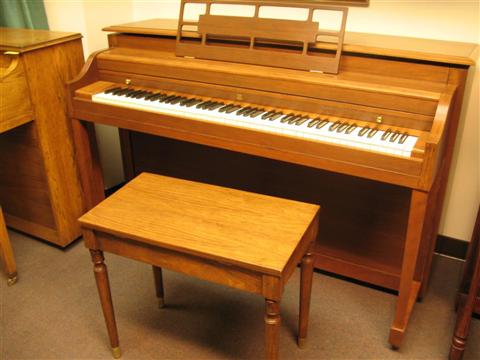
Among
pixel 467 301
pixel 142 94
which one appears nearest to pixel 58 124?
pixel 142 94

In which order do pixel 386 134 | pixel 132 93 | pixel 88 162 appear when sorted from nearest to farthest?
pixel 386 134
pixel 132 93
pixel 88 162

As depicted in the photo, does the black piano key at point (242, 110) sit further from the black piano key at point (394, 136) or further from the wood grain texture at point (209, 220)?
the black piano key at point (394, 136)

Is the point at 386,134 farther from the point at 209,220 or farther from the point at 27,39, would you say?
the point at 27,39

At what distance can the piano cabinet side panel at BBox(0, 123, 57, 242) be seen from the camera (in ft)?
7.28

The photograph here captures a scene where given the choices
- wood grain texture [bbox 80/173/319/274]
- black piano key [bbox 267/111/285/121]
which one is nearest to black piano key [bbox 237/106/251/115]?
black piano key [bbox 267/111/285/121]

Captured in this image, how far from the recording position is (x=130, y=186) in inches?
68.2

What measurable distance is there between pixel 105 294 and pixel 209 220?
46 centimetres

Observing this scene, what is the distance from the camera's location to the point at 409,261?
1.64 m

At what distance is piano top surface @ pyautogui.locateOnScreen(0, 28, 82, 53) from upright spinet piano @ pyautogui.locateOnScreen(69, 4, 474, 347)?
6.6 inches

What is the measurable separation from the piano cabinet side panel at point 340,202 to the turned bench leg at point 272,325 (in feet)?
2.70

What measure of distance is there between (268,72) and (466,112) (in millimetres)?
884

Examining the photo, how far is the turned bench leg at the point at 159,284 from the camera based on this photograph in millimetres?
1963

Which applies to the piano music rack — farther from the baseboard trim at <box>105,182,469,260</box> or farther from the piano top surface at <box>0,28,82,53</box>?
the baseboard trim at <box>105,182,469,260</box>

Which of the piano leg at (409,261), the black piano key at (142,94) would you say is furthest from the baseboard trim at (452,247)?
the black piano key at (142,94)
